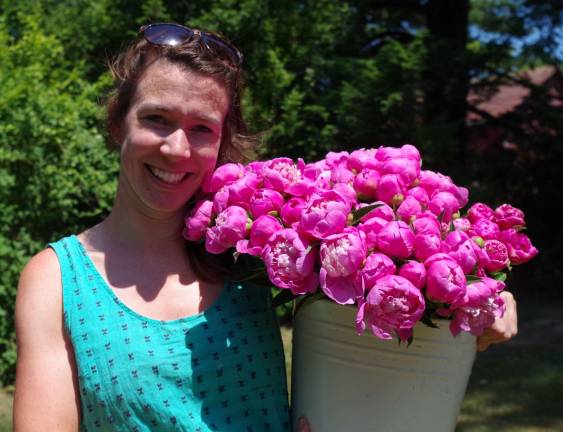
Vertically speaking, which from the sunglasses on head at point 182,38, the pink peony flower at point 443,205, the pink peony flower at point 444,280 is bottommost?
the pink peony flower at point 444,280

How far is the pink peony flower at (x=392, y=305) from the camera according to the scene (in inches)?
51.5

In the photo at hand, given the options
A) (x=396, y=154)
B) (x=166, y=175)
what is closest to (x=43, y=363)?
(x=166, y=175)

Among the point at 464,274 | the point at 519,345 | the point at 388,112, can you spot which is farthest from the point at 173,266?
the point at 519,345

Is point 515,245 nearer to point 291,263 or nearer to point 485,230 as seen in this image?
point 485,230

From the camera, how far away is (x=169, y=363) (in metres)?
1.59

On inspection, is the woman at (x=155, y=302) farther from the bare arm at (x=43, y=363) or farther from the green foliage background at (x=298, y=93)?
the green foliage background at (x=298, y=93)

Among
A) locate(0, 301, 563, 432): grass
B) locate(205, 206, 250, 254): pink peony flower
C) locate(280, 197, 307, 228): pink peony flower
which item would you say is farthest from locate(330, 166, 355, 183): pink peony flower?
locate(0, 301, 563, 432): grass

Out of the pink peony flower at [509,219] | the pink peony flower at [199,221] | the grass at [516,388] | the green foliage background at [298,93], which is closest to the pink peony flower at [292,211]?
the pink peony flower at [199,221]

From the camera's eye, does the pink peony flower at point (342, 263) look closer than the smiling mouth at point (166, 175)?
Yes

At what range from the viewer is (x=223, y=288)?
174 cm

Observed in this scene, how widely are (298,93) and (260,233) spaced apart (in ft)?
18.0

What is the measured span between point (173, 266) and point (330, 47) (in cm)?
617

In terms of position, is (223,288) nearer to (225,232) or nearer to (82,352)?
(225,232)

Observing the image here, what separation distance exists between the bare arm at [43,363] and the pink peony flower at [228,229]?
1.27ft
